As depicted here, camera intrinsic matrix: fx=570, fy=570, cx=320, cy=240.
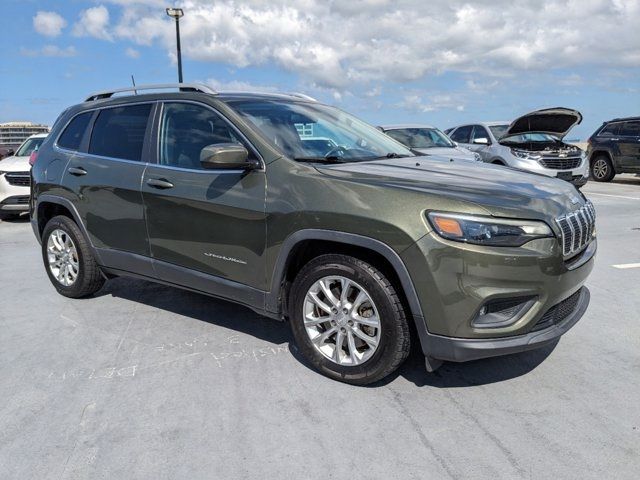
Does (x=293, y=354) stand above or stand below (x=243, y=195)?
below

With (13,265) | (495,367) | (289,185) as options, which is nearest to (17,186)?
(13,265)

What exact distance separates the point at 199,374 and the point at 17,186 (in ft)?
26.6

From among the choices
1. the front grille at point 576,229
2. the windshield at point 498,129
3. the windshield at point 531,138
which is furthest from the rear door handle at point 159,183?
the windshield at point 498,129

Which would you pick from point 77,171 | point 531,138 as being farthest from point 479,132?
point 77,171

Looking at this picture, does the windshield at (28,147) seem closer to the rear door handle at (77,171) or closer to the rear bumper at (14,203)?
the rear bumper at (14,203)

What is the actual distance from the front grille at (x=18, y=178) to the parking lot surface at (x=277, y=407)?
6.20m

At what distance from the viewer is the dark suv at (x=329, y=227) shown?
2908mm

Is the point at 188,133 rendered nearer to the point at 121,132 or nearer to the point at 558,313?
the point at 121,132

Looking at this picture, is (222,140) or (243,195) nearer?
(243,195)

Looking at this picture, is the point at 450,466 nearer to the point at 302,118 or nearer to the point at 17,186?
the point at 302,118

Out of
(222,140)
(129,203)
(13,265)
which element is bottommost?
(13,265)

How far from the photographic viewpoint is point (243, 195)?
3584mm

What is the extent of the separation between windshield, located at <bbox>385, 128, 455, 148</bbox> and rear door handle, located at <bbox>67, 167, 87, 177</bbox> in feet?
27.3

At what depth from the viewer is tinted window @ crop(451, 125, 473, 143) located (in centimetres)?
1513
